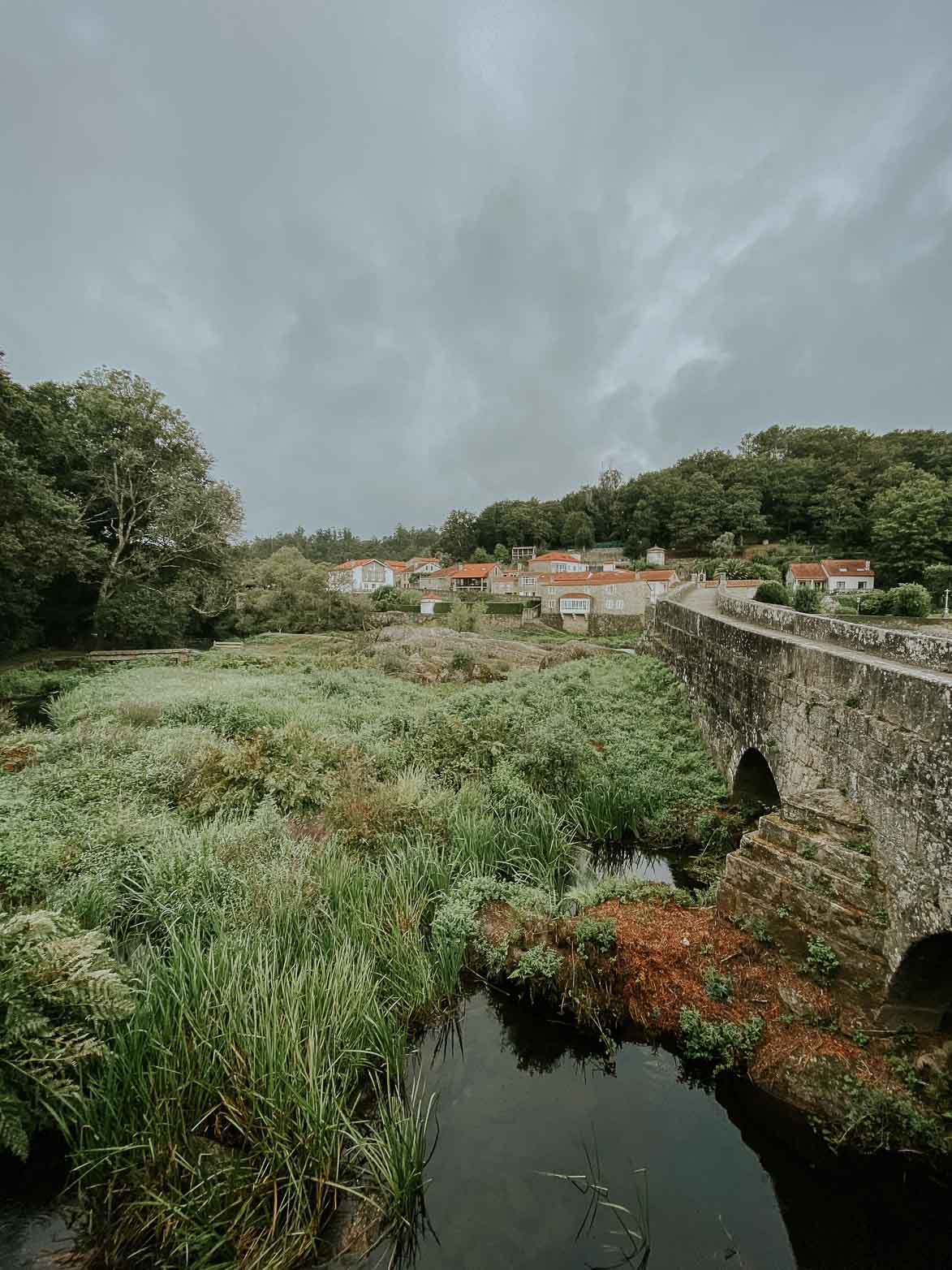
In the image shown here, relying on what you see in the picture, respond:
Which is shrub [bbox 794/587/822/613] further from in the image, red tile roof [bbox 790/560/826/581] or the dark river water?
red tile roof [bbox 790/560/826/581]

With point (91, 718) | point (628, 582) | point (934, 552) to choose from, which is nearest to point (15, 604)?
point (91, 718)

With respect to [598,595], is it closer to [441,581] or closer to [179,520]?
[441,581]

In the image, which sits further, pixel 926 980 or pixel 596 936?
pixel 596 936

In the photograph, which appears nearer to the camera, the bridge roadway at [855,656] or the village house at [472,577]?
the bridge roadway at [855,656]

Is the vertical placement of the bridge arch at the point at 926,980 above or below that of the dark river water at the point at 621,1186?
above

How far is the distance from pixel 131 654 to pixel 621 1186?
98.4 feet

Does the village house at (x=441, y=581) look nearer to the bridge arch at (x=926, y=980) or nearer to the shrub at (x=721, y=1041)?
the shrub at (x=721, y=1041)

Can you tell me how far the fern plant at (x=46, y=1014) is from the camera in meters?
3.62

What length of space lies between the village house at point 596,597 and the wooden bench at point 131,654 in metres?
30.8

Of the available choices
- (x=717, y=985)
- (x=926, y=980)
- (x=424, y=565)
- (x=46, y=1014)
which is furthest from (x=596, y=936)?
(x=424, y=565)

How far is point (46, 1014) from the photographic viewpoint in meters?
3.94

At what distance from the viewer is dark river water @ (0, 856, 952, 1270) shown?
12.7 ft

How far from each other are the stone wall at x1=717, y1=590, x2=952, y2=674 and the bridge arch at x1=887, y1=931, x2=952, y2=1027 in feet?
10.1

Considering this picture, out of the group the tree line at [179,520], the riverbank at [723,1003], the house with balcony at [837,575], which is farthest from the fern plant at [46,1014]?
the house with balcony at [837,575]
